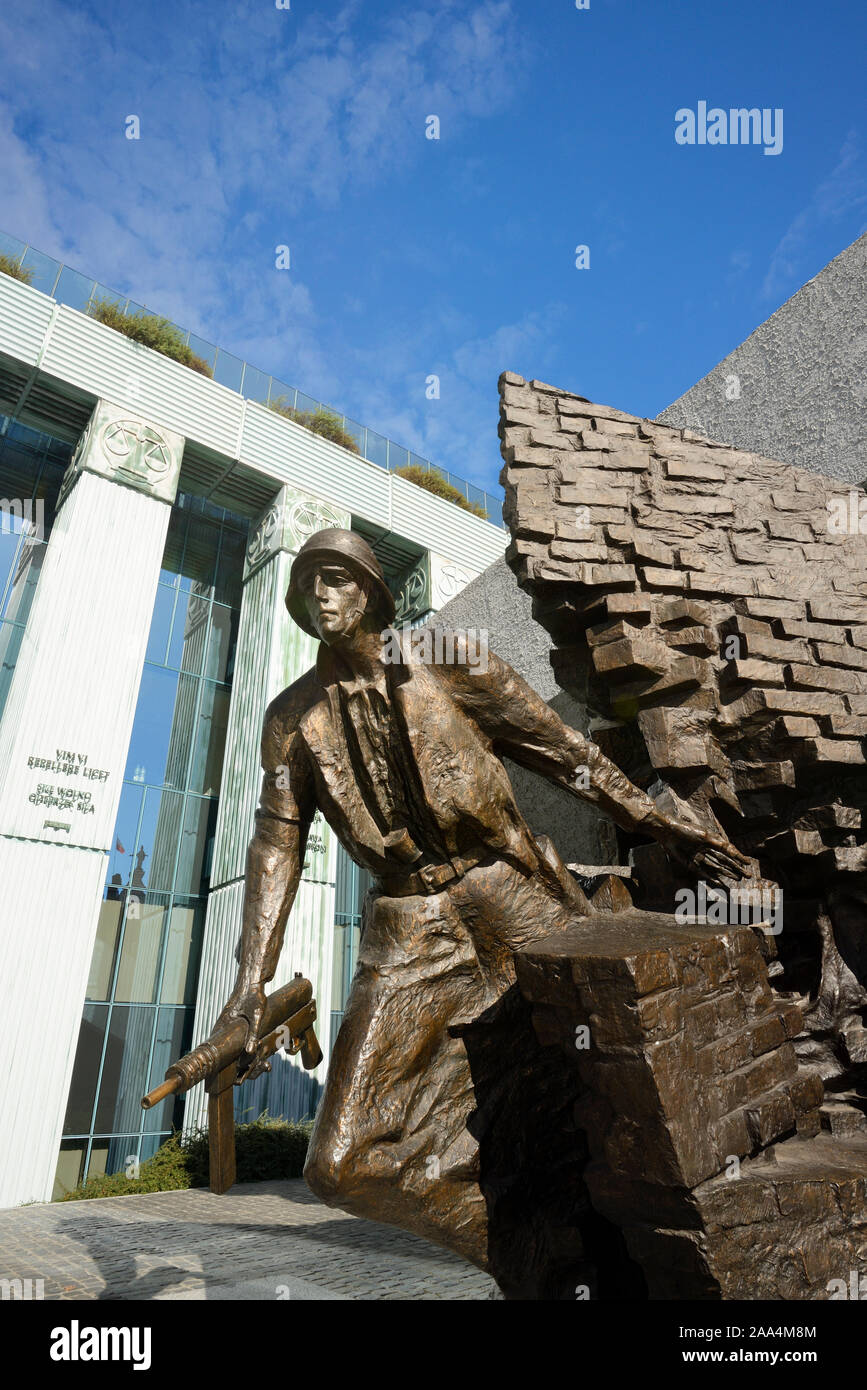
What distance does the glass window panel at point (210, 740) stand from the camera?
589 inches

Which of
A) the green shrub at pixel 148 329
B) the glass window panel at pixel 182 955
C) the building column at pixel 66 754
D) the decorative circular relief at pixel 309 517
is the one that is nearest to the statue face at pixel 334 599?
the building column at pixel 66 754

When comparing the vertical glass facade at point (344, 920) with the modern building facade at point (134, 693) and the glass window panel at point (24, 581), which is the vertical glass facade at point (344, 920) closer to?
the modern building facade at point (134, 693)

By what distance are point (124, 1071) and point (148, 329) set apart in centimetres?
1180

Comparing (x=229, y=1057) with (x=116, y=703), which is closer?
(x=229, y=1057)

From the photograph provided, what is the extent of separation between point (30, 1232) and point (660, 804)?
7532mm

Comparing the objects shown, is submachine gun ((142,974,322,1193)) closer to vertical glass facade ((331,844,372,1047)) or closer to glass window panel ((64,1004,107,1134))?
glass window panel ((64,1004,107,1134))

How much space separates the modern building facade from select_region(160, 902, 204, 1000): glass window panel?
0.03 m

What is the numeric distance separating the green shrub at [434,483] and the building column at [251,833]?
2361mm

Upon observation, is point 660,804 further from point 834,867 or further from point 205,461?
point 205,461

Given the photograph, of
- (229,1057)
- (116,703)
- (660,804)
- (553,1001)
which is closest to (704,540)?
(660,804)

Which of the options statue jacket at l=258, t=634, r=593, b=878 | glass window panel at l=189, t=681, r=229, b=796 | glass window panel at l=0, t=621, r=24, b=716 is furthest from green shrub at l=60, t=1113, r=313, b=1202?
statue jacket at l=258, t=634, r=593, b=878

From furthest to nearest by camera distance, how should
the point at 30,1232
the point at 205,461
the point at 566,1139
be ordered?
the point at 205,461, the point at 30,1232, the point at 566,1139

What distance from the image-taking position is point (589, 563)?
12.4 ft
